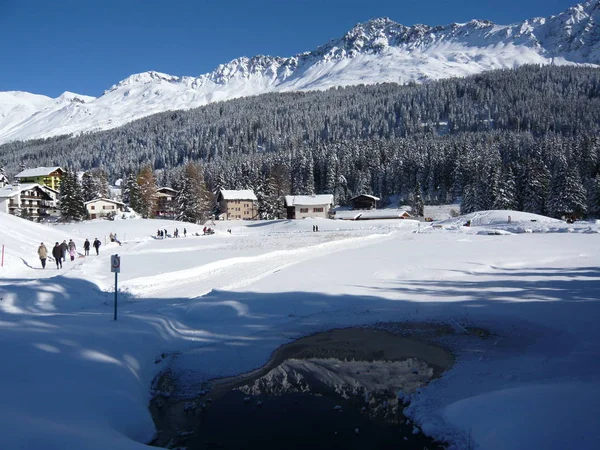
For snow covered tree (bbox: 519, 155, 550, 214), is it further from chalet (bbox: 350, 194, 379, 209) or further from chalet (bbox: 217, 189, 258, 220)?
chalet (bbox: 217, 189, 258, 220)

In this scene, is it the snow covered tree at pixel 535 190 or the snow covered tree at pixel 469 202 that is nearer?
the snow covered tree at pixel 535 190

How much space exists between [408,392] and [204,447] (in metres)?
4.55

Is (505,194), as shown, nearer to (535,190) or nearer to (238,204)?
(535,190)

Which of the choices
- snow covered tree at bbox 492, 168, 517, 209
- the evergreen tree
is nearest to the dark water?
the evergreen tree

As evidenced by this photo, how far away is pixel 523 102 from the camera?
19950 cm

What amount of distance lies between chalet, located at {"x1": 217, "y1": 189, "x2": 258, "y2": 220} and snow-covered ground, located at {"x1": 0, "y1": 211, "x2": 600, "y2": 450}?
67.4m

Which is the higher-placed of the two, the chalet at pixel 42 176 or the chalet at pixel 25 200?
the chalet at pixel 42 176

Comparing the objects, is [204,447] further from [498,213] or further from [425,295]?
[498,213]

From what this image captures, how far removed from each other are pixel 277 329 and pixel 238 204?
8660 cm

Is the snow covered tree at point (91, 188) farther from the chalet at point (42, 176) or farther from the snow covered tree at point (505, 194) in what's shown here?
the snow covered tree at point (505, 194)

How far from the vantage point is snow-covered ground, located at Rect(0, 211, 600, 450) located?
7.79 m

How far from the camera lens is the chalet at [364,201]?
349 feet

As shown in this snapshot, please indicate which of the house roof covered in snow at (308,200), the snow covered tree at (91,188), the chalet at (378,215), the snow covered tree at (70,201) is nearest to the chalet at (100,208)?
the snow covered tree at (91,188)

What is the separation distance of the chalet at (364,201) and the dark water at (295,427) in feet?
322
